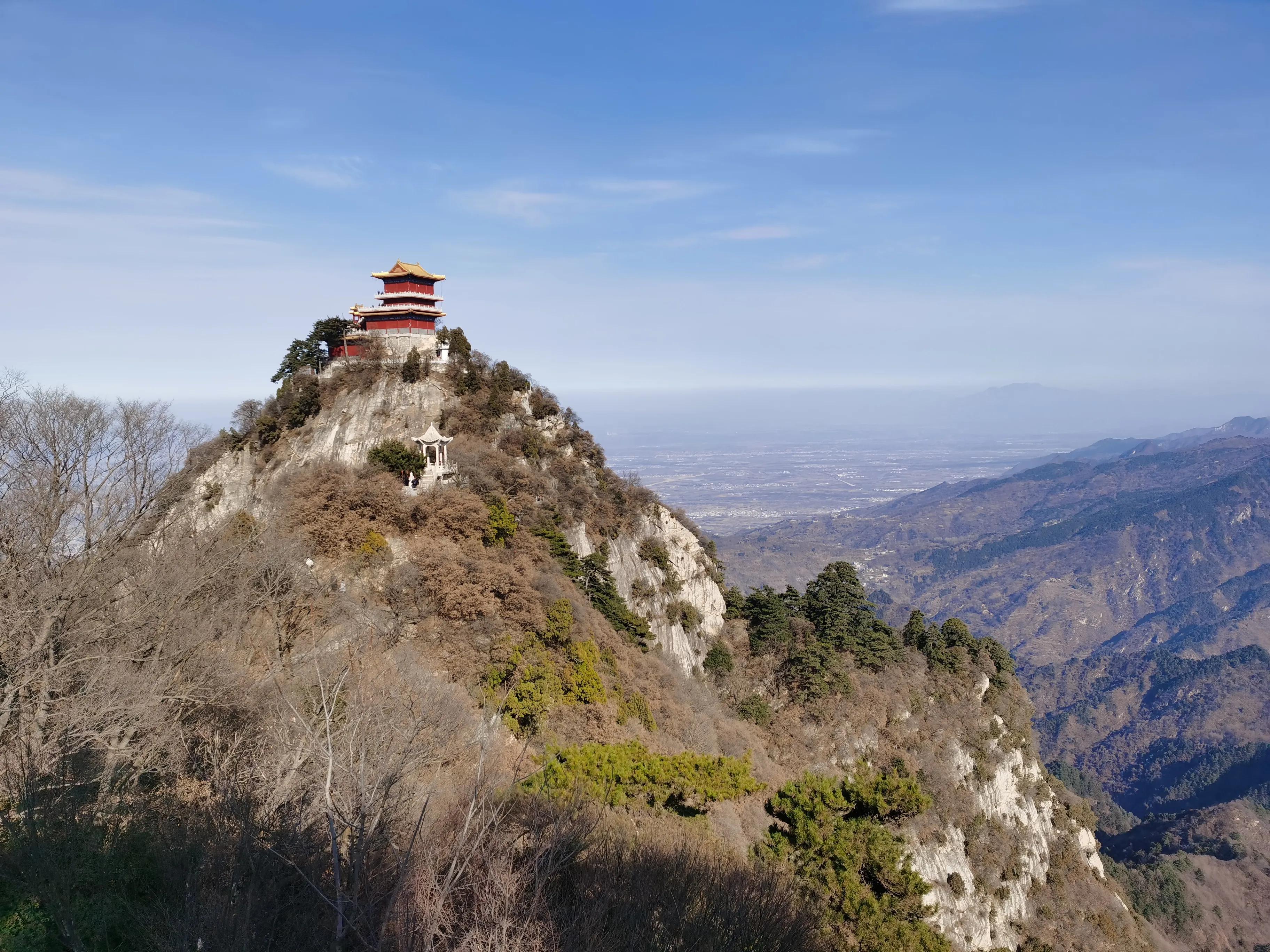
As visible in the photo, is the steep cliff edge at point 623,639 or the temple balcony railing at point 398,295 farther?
the temple balcony railing at point 398,295

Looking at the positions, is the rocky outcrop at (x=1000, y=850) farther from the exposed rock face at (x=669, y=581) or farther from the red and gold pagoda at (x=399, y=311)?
the red and gold pagoda at (x=399, y=311)

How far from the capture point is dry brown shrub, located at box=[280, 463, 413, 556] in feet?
70.0

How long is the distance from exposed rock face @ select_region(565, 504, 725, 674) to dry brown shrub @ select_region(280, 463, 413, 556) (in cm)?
689

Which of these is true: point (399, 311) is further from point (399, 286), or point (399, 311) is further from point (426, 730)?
point (426, 730)

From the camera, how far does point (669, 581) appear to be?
103 feet

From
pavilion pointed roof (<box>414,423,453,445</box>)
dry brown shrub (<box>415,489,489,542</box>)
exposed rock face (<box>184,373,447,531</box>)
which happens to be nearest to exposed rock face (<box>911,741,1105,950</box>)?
dry brown shrub (<box>415,489,489,542</box>)

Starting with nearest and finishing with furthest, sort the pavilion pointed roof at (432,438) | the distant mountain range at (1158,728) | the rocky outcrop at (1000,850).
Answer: the rocky outcrop at (1000,850), the pavilion pointed roof at (432,438), the distant mountain range at (1158,728)

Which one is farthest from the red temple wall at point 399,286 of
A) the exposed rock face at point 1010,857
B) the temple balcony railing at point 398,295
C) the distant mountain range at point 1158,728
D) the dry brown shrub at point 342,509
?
the distant mountain range at point 1158,728

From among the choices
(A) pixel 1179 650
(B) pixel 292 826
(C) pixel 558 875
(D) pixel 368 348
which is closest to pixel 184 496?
(D) pixel 368 348

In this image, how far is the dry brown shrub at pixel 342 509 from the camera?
2133 cm

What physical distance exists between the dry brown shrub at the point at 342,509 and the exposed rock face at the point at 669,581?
6.89m

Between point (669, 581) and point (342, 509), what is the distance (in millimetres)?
14207

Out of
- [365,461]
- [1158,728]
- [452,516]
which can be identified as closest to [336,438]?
[365,461]

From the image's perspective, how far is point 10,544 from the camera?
14.1 meters
